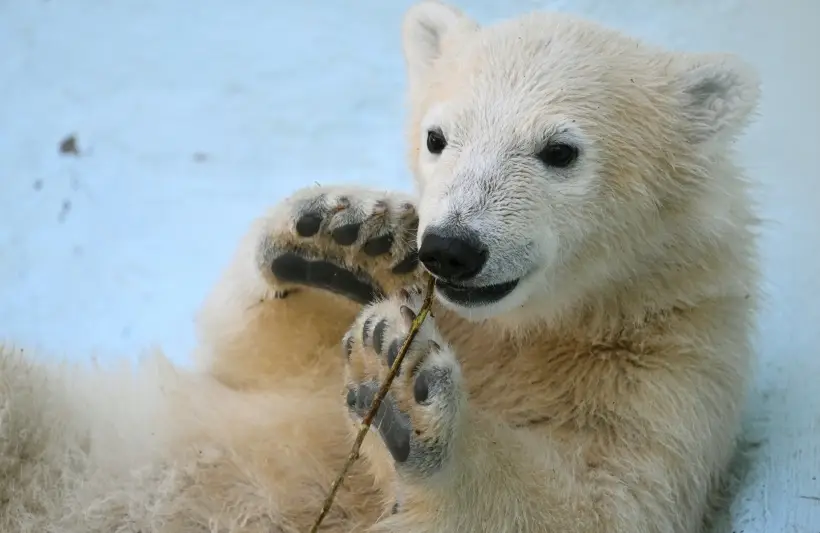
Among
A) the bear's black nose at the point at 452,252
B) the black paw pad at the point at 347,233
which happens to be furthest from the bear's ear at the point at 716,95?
the black paw pad at the point at 347,233

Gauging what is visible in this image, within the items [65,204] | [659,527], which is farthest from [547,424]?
[65,204]

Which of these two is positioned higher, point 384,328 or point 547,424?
point 384,328

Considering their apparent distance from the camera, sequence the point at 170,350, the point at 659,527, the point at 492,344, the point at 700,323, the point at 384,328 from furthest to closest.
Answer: the point at 170,350
the point at 492,344
the point at 700,323
the point at 659,527
the point at 384,328

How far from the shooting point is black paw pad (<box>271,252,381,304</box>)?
83.2 inches

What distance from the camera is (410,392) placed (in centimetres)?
166

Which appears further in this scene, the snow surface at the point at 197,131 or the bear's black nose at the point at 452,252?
the snow surface at the point at 197,131

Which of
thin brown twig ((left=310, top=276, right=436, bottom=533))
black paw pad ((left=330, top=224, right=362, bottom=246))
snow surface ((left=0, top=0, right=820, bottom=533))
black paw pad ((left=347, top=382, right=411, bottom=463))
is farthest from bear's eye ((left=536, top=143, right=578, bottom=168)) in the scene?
snow surface ((left=0, top=0, right=820, bottom=533))

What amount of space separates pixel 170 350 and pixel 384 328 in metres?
1.63

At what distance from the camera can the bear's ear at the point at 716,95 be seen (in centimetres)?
199

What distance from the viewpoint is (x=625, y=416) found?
197 cm

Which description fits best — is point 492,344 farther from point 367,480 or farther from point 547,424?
point 367,480

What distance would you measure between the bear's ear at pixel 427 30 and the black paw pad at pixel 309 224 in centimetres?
51

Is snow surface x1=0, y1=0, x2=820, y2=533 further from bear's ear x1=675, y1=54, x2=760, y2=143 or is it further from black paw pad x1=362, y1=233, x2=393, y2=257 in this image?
black paw pad x1=362, y1=233, x2=393, y2=257

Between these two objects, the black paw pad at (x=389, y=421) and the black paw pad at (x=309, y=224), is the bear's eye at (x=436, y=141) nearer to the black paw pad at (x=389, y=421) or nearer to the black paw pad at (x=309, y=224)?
the black paw pad at (x=309, y=224)
